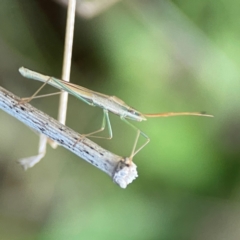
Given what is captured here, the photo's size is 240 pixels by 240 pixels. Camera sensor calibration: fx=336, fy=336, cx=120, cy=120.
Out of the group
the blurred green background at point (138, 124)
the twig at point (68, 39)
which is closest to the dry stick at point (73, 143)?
the twig at point (68, 39)

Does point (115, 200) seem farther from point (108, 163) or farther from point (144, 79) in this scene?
point (108, 163)

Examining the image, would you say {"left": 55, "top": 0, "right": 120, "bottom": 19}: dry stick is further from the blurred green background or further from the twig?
the twig

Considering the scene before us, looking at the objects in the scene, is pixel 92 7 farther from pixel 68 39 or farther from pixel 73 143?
pixel 73 143

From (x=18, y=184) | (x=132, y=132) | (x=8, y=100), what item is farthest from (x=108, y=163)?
(x=18, y=184)

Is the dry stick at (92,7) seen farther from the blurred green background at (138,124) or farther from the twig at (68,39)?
the twig at (68,39)

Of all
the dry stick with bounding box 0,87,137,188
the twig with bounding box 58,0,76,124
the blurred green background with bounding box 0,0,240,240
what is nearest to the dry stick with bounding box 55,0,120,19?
the blurred green background with bounding box 0,0,240,240

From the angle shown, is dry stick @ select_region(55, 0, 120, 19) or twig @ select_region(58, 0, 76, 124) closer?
twig @ select_region(58, 0, 76, 124)
